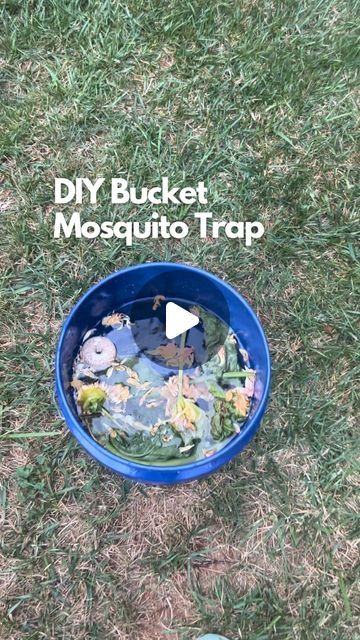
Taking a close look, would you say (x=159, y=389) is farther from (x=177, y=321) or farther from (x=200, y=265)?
(x=200, y=265)

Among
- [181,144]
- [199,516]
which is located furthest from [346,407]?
[181,144]

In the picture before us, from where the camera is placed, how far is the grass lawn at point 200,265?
1.40 metres

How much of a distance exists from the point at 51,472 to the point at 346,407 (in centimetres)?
63

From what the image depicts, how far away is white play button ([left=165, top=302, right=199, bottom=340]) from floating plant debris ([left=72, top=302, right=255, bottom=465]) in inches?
0.6

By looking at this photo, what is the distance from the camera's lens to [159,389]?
1470mm

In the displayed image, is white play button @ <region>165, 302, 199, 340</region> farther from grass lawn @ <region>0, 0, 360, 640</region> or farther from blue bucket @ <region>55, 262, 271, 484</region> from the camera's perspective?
grass lawn @ <region>0, 0, 360, 640</region>

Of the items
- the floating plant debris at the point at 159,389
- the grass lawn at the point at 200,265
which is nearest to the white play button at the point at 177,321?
the floating plant debris at the point at 159,389

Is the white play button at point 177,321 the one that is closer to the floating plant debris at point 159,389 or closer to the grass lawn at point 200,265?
the floating plant debris at point 159,389

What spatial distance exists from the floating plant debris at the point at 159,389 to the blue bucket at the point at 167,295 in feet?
0.09

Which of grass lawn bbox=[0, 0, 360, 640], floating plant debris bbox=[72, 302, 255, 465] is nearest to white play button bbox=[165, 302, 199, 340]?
floating plant debris bbox=[72, 302, 255, 465]

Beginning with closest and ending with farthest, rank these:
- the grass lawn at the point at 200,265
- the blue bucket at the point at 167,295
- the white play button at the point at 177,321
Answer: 1. the blue bucket at the point at 167,295
2. the grass lawn at the point at 200,265
3. the white play button at the point at 177,321

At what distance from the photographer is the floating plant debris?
1410 mm

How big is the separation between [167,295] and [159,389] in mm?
209

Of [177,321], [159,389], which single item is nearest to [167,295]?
[177,321]
